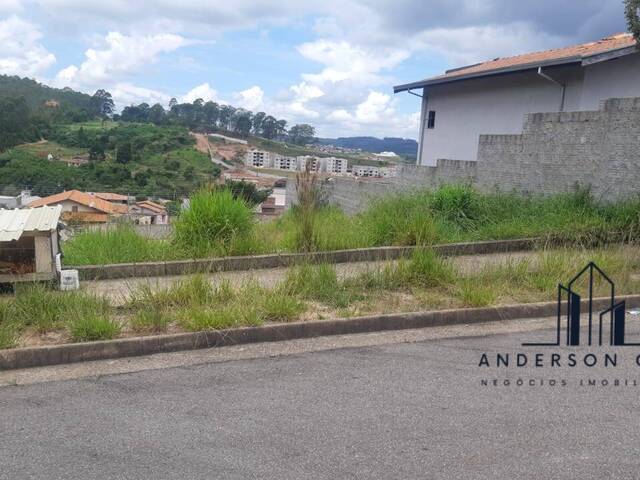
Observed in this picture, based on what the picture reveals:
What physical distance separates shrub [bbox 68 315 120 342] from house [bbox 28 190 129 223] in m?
3.08

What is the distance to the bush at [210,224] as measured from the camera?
779cm

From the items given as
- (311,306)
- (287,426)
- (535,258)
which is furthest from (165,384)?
(535,258)

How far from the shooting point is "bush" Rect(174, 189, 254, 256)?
25.5 feet

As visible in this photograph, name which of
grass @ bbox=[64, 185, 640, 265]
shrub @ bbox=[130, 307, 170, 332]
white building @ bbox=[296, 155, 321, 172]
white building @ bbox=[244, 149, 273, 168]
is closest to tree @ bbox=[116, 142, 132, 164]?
white building @ bbox=[244, 149, 273, 168]

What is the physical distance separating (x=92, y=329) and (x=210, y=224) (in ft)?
11.2

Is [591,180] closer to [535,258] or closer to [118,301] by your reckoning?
[535,258]

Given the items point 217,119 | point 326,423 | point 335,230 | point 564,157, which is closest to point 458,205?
→ point 564,157

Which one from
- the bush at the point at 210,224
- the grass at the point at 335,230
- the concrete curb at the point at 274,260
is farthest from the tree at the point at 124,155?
the concrete curb at the point at 274,260

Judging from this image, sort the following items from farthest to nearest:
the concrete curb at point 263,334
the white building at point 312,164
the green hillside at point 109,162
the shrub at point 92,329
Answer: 1. the green hillside at point 109,162
2. the white building at point 312,164
3. the shrub at point 92,329
4. the concrete curb at point 263,334

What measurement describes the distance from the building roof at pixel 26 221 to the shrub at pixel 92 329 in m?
1.43

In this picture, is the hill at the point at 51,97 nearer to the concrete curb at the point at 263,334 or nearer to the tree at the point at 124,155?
the tree at the point at 124,155

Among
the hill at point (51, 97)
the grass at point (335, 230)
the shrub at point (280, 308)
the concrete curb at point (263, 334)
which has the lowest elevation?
the concrete curb at point (263, 334)

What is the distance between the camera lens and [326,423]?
11.7 feet

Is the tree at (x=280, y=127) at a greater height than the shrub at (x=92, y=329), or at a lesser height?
greater
